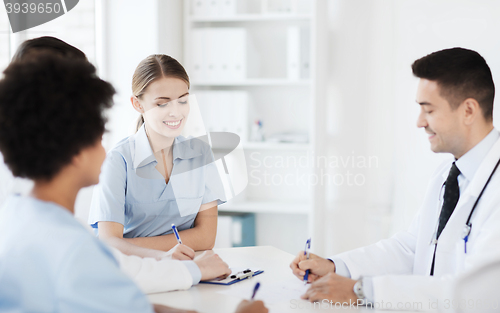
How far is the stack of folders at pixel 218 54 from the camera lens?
298 cm

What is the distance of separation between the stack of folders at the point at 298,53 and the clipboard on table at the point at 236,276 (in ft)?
5.96

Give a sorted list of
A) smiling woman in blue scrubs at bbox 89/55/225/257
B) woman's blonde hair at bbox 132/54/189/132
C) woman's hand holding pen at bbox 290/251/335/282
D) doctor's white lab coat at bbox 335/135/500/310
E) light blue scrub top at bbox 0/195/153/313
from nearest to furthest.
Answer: light blue scrub top at bbox 0/195/153/313
doctor's white lab coat at bbox 335/135/500/310
woman's hand holding pen at bbox 290/251/335/282
smiling woman in blue scrubs at bbox 89/55/225/257
woman's blonde hair at bbox 132/54/189/132

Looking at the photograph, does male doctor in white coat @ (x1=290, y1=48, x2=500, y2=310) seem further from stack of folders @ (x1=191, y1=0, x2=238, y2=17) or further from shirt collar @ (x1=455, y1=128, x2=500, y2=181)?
stack of folders @ (x1=191, y1=0, x2=238, y2=17)

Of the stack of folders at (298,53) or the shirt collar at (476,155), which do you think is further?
the stack of folders at (298,53)

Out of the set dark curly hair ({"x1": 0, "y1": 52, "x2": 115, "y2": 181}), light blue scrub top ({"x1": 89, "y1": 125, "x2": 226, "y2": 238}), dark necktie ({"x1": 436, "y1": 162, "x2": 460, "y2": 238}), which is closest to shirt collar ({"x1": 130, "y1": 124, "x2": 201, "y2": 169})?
light blue scrub top ({"x1": 89, "y1": 125, "x2": 226, "y2": 238})

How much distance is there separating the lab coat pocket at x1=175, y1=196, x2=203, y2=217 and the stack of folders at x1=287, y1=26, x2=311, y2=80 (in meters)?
1.50

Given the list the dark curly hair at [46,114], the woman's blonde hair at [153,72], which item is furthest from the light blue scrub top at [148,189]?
the dark curly hair at [46,114]

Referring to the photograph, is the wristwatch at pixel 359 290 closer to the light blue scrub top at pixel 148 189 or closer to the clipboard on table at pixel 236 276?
the clipboard on table at pixel 236 276

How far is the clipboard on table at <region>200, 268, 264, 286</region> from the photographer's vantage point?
4.18 ft

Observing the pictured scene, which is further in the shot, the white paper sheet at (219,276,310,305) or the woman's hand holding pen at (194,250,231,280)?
the woman's hand holding pen at (194,250,231,280)

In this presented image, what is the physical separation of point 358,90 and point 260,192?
41.0 inches

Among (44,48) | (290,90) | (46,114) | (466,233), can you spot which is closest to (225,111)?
(290,90)

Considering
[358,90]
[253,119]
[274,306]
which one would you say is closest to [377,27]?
[358,90]

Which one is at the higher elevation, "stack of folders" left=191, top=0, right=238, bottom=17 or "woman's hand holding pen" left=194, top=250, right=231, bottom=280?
"stack of folders" left=191, top=0, right=238, bottom=17
